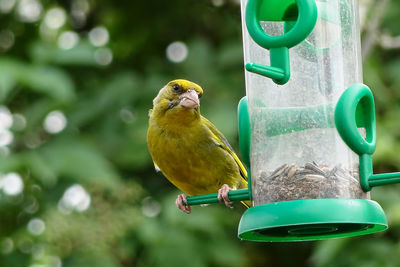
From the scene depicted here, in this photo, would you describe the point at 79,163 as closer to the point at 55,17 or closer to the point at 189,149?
the point at 189,149

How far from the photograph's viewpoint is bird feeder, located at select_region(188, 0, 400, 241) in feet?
12.0

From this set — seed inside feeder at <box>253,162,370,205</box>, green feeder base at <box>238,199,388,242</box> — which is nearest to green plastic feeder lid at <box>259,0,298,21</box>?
seed inside feeder at <box>253,162,370,205</box>

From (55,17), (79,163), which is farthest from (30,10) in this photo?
(79,163)

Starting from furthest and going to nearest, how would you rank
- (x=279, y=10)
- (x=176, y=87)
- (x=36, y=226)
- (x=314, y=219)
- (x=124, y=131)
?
(x=124, y=131), (x=36, y=226), (x=176, y=87), (x=279, y=10), (x=314, y=219)

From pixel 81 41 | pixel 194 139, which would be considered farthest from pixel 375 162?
pixel 81 41

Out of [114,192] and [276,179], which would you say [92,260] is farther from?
[276,179]

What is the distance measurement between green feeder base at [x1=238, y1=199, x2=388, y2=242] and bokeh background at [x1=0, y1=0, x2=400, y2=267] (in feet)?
4.00

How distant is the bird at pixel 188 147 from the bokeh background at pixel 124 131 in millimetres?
613

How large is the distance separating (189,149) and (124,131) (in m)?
1.54

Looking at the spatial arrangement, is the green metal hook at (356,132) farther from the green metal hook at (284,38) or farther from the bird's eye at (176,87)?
the bird's eye at (176,87)

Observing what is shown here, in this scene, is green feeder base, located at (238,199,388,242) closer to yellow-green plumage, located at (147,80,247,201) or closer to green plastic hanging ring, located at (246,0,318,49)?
green plastic hanging ring, located at (246,0,318,49)

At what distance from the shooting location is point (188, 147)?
4961mm

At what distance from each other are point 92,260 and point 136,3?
2820 millimetres

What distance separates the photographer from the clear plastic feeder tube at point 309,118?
3.85 metres
